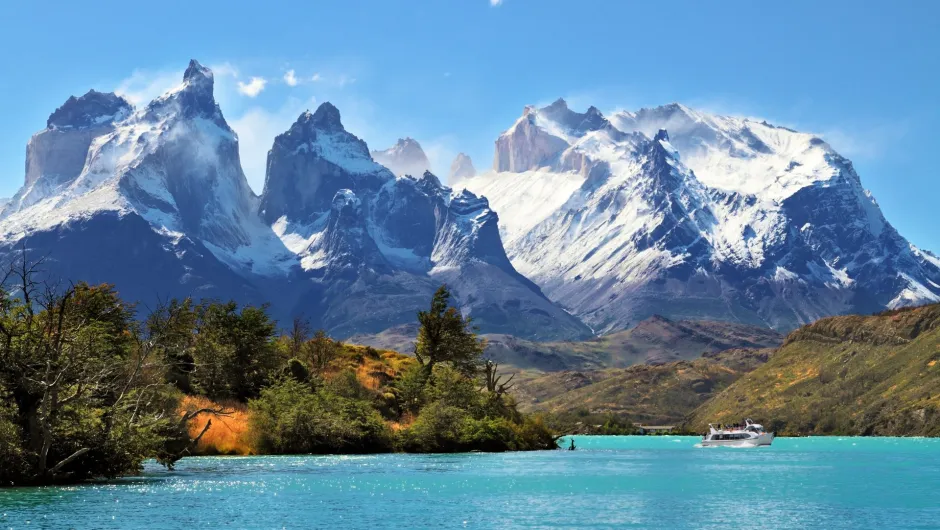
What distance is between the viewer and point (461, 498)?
81.7 meters

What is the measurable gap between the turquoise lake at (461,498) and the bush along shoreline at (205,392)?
3584 mm

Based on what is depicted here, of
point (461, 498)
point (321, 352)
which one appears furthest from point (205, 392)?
point (461, 498)

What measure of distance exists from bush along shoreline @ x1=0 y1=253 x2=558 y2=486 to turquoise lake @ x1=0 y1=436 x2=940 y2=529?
141 inches

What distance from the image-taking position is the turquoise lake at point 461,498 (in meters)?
67.0

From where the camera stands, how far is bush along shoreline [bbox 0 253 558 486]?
76438 millimetres

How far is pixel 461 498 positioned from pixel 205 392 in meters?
59.0

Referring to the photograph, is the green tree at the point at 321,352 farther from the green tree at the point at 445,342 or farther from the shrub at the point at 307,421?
the shrub at the point at 307,421

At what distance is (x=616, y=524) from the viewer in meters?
67.9

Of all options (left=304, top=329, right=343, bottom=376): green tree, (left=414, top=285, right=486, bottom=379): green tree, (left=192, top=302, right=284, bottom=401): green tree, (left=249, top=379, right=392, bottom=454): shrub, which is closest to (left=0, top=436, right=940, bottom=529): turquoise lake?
(left=249, top=379, right=392, bottom=454): shrub

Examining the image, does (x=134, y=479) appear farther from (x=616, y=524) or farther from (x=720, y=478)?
(x=720, y=478)

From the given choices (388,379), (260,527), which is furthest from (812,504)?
(388,379)

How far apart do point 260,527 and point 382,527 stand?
22.3 ft

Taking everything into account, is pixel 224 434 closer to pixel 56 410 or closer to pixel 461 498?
pixel 56 410

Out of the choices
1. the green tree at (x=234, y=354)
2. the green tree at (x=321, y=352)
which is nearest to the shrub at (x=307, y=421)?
the green tree at (x=234, y=354)
